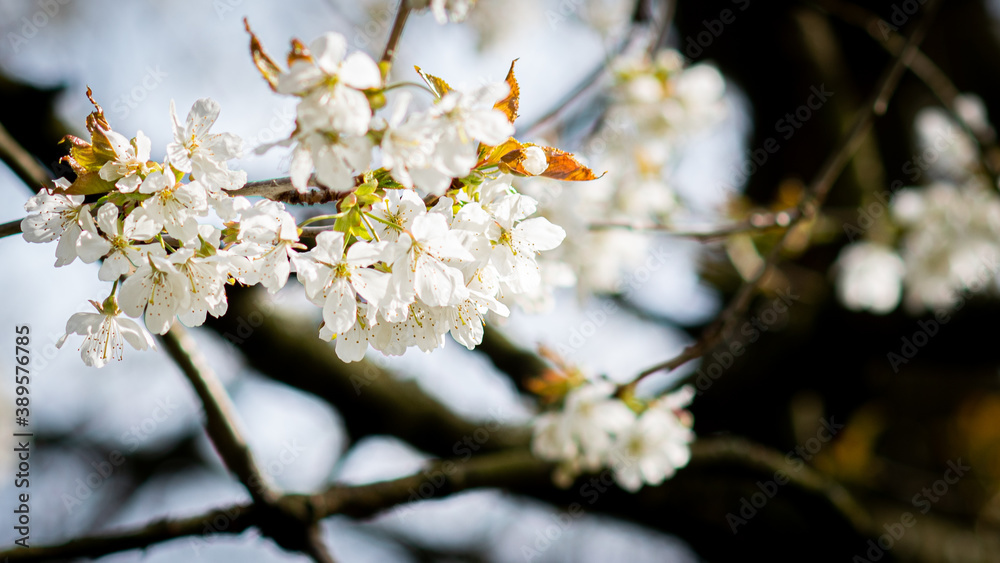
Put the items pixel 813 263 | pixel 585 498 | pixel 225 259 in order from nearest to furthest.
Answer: pixel 225 259 < pixel 585 498 < pixel 813 263

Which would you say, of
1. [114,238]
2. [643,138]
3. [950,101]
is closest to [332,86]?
[114,238]

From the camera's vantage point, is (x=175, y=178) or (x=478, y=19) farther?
(x=478, y=19)

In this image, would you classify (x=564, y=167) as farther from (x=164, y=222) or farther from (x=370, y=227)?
(x=164, y=222)

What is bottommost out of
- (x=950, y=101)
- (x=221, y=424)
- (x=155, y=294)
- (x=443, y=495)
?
(x=443, y=495)

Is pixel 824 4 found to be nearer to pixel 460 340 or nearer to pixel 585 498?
pixel 585 498

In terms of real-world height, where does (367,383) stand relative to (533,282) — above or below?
below

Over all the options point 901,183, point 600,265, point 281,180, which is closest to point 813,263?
point 901,183
